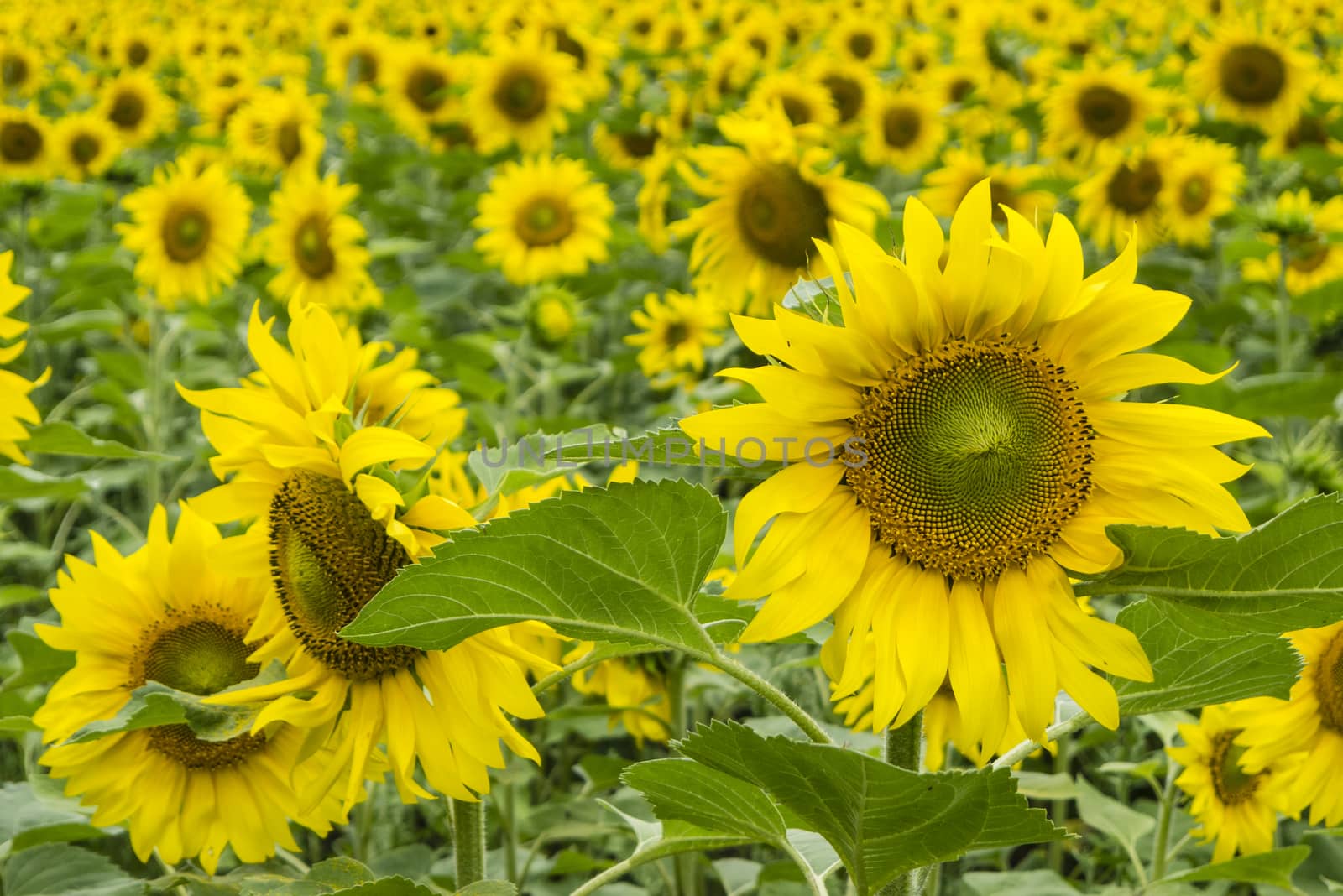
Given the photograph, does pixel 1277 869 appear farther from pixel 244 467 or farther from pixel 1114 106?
pixel 1114 106

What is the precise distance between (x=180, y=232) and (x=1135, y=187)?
283 centimetres

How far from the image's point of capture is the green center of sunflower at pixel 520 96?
4.86 metres

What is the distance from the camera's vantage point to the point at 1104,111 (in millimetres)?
4320

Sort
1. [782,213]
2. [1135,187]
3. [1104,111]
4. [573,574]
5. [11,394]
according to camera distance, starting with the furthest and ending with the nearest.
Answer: [1104,111] < [1135,187] < [782,213] < [11,394] < [573,574]

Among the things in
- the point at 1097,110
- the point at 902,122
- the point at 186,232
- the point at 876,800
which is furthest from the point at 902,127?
the point at 876,800

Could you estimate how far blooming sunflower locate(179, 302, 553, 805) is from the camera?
45.8 inches

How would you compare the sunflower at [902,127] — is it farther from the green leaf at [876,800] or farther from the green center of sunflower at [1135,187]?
the green leaf at [876,800]

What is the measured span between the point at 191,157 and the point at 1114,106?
3.00m

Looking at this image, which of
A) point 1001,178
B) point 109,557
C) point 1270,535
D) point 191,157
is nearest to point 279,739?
point 109,557

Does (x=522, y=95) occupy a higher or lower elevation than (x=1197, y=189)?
higher

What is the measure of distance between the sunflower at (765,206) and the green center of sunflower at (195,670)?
1.84 m

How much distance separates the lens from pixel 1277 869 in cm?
141

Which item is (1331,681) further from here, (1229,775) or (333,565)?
(333,565)

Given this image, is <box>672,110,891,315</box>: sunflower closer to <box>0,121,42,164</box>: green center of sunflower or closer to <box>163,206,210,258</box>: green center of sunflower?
<box>163,206,210,258</box>: green center of sunflower
